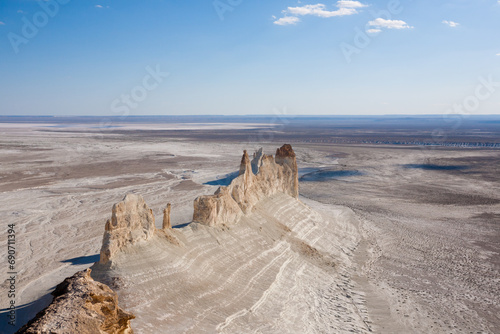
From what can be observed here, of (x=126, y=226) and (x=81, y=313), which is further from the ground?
(x=126, y=226)

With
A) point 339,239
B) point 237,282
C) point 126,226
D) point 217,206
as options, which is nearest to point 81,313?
point 126,226

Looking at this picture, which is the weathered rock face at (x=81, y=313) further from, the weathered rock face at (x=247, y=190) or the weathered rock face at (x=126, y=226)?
the weathered rock face at (x=247, y=190)

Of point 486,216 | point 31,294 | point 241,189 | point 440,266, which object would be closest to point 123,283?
point 31,294

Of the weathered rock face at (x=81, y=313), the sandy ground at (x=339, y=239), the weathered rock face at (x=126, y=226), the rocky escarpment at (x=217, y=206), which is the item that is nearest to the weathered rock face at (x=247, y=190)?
the rocky escarpment at (x=217, y=206)

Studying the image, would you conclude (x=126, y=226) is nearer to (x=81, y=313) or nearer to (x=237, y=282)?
(x=237, y=282)

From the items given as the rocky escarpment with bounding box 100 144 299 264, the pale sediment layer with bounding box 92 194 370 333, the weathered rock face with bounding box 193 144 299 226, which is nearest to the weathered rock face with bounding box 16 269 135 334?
the pale sediment layer with bounding box 92 194 370 333

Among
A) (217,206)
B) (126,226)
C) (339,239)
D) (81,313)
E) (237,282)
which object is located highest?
(126,226)
